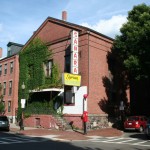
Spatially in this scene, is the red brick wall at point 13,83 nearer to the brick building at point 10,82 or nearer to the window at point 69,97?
the brick building at point 10,82

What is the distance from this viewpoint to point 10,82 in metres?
42.8

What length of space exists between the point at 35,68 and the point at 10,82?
7247 mm

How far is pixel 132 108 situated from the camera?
136ft

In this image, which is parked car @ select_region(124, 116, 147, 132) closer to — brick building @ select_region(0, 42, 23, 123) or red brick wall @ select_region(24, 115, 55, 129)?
red brick wall @ select_region(24, 115, 55, 129)

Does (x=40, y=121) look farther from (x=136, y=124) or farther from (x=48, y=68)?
(x=136, y=124)

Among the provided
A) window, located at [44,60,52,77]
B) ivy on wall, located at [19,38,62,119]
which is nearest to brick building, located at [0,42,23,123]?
ivy on wall, located at [19,38,62,119]

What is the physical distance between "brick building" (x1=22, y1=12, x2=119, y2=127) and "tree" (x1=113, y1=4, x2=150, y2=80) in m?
2.33

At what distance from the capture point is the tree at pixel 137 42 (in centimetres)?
2886

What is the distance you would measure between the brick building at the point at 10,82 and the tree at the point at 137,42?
622 inches

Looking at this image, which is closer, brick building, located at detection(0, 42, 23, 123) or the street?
the street

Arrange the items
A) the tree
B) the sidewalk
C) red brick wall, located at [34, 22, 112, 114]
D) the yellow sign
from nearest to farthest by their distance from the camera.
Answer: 1. the sidewalk
2. the tree
3. the yellow sign
4. red brick wall, located at [34, 22, 112, 114]

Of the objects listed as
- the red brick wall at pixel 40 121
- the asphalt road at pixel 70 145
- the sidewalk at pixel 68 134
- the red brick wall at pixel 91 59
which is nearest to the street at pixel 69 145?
the asphalt road at pixel 70 145

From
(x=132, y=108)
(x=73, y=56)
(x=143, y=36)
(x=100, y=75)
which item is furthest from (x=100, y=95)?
(x=132, y=108)

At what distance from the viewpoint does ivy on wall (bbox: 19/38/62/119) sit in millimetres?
34312
